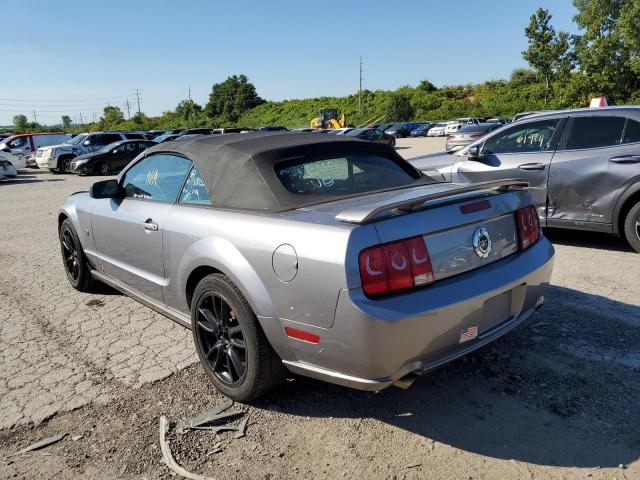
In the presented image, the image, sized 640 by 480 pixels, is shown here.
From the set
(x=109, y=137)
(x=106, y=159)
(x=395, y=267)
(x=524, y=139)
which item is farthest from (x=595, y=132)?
(x=109, y=137)

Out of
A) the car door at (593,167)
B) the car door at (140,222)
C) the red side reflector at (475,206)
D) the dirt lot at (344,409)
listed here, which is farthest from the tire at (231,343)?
the car door at (593,167)

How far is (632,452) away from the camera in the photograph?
2.49 metres

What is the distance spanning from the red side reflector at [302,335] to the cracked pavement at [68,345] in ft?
4.19

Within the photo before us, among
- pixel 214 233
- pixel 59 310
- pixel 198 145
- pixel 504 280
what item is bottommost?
pixel 59 310

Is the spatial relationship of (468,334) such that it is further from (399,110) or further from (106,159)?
(399,110)

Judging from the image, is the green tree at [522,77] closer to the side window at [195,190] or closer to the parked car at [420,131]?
the parked car at [420,131]

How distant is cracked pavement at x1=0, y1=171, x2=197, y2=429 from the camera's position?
3.30 m

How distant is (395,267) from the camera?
2469 mm

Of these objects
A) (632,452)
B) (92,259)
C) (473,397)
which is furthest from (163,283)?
(632,452)

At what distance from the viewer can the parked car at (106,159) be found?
20.8m

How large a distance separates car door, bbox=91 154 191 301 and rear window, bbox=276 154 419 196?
2.80 ft

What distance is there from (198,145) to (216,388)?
1672mm

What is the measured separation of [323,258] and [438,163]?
540cm

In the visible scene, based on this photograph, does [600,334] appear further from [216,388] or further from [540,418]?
[216,388]
